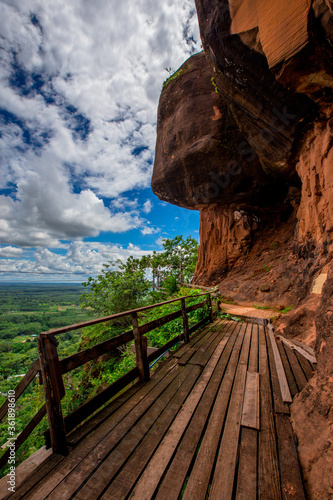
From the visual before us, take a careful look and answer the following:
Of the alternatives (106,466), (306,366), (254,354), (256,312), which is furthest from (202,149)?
(106,466)

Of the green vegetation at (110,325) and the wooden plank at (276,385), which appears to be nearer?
the wooden plank at (276,385)

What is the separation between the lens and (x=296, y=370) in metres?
3.29

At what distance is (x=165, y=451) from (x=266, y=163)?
43.8 ft

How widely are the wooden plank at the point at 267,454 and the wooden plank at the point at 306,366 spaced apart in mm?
801

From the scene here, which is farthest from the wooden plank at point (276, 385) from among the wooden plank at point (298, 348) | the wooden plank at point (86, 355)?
the wooden plank at point (86, 355)

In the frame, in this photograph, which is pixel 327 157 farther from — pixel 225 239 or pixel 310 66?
pixel 225 239

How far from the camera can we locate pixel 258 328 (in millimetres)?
6266

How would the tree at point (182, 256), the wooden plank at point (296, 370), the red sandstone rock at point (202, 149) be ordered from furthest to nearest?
the tree at point (182, 256) → the red sandstone rock at point (202, 149) → the wooden plank at point (296, 370)

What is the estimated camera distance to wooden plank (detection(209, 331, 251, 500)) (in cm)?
146

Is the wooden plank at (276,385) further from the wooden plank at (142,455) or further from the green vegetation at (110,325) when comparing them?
the green vegetation at (110,325)

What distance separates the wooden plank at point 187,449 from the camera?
1.46m

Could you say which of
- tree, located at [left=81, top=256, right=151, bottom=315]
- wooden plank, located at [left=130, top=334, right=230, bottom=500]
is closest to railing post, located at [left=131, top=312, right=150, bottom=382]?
wooden plank, located at [left=130, top=334, right=230, bottom=500]

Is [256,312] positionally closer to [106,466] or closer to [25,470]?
[106,466]

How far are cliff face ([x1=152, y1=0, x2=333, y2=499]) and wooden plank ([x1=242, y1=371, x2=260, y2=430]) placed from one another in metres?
0.40
